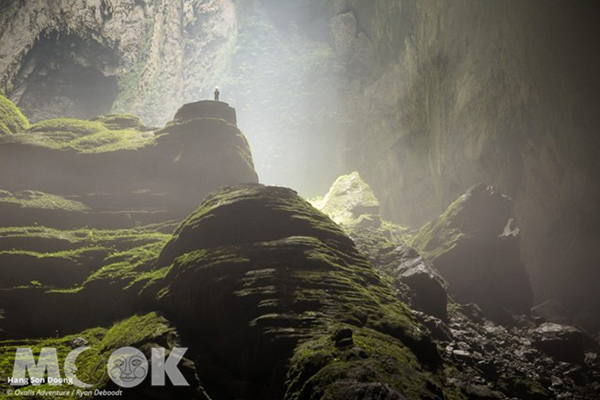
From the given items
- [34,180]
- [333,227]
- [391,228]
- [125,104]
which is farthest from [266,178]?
[333,227]

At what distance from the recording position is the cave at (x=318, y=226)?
25.1 metres

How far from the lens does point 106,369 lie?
2414cm

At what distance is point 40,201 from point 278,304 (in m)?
40.0

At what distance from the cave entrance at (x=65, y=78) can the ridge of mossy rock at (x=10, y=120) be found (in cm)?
2136

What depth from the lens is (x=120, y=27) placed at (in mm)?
110312

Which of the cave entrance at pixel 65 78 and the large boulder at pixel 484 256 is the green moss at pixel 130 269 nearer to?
the large boulder at pixel 484 256

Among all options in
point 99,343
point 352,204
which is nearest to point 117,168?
point 99,343

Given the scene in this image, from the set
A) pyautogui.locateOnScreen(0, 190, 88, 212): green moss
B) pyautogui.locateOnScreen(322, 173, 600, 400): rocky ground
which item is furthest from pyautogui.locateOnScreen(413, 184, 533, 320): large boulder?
pyautogui.locateOnScreen(0, 190, 88, 212): green moss

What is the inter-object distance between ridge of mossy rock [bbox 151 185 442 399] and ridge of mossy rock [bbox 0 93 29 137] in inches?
1754

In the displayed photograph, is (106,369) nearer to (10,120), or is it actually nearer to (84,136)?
(84,136)

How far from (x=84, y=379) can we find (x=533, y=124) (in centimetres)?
6887

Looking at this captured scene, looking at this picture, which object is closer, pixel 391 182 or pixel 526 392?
pixel 526 392

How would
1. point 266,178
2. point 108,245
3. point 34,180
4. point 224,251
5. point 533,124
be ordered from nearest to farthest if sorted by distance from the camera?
point 224,251 < point 108,245 < point 34,180 < point 533,124 < point 266,178

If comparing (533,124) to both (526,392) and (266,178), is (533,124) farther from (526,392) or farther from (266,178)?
(266,178)
